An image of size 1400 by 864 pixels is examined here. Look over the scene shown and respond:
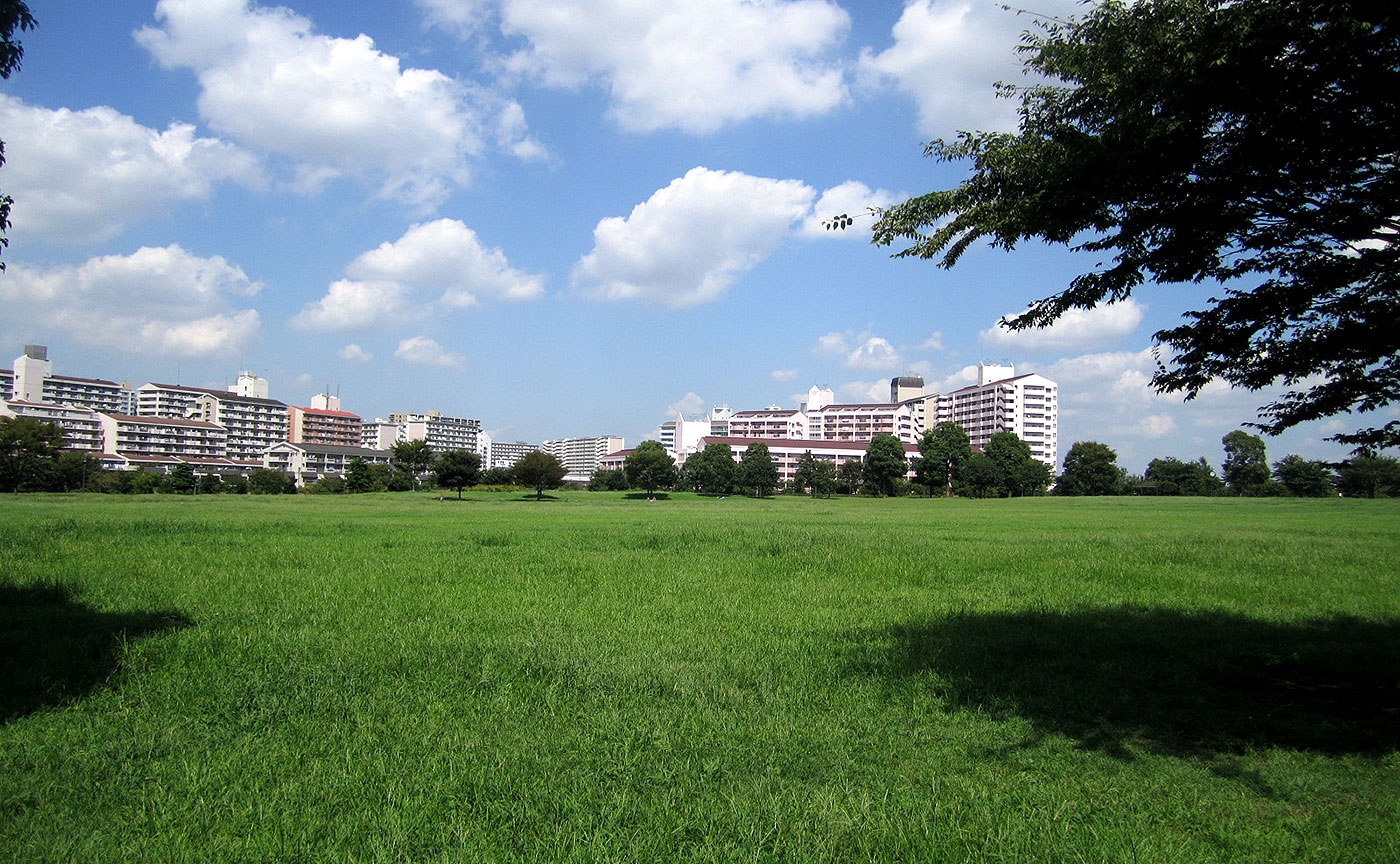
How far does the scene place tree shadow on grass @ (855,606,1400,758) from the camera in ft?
22.4

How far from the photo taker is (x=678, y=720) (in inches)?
275

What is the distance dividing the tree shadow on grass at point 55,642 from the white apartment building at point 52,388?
15925cm

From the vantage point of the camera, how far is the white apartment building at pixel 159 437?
5005 inches

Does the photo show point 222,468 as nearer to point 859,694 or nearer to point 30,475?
point 30,475

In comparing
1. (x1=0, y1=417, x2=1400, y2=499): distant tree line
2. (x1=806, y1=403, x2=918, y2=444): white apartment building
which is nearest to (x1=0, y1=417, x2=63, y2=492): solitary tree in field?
(x1=0, y1=417, x2=1400, y2=499): distant tree line

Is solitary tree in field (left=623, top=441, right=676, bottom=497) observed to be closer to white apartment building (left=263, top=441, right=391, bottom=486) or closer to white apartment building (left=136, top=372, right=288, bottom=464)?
white apartment building (left=263, top=441, right=391, bottom=486)

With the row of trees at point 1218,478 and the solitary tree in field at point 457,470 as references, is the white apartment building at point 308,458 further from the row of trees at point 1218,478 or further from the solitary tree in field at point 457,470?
the row of trees at point 1218,478

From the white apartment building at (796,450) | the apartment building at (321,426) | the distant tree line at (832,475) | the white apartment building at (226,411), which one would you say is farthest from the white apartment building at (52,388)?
the white apartment building at (796,450)

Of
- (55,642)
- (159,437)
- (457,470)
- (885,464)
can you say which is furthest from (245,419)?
(55,642)

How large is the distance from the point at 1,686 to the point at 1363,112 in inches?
506

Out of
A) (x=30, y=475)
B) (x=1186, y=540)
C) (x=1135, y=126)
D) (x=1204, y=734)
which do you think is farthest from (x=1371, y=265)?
(x=30, y=475)

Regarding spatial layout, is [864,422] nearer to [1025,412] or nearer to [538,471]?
[1025,412]

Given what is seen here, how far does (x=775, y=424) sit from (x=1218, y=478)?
9530 cm

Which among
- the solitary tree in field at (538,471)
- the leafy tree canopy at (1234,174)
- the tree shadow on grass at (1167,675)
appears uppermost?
the leafy tree canopy at (1234,174)
